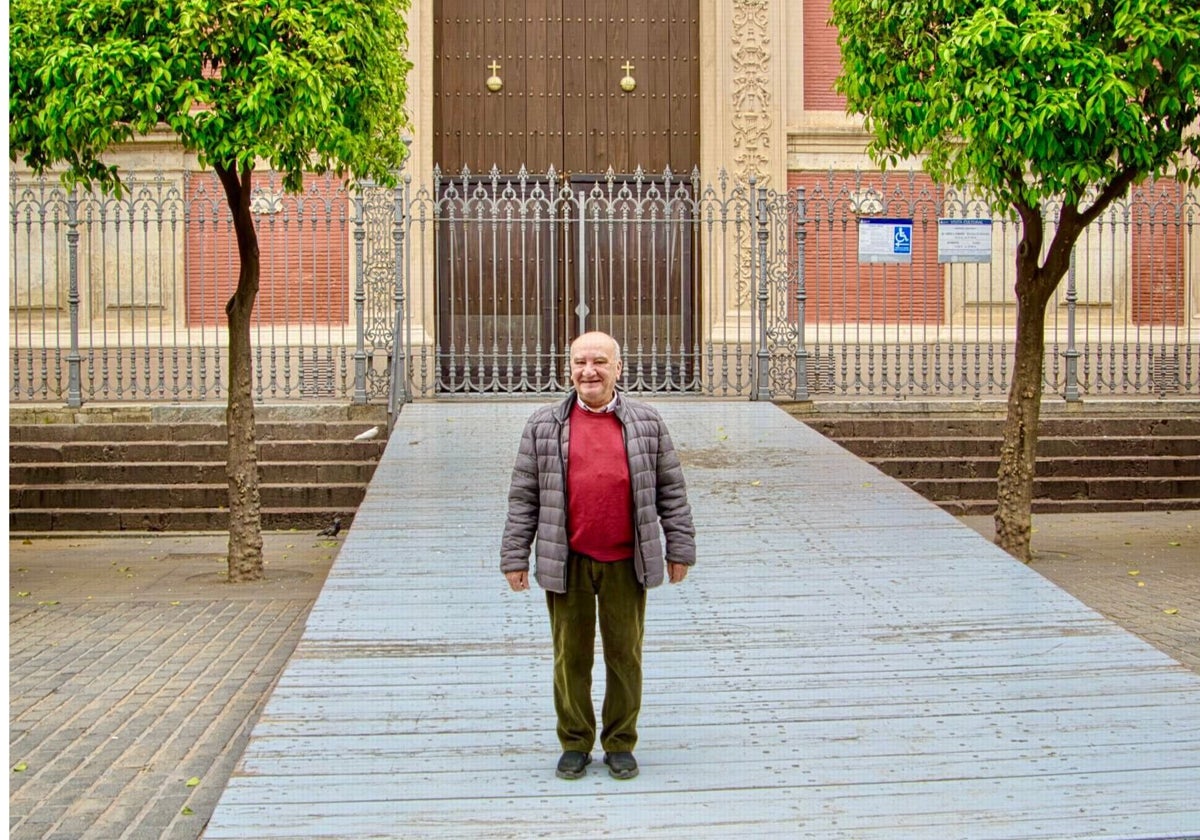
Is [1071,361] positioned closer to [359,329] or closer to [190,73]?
[359,329]

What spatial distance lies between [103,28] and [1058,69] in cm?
575

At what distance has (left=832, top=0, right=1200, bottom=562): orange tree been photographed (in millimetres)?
9430

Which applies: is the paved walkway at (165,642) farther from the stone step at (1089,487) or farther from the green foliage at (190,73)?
the green foliage at (190,73)

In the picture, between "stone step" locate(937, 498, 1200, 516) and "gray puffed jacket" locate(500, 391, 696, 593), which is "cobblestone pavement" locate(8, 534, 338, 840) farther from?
"stone step" locate(937, 498, 1200, 516)

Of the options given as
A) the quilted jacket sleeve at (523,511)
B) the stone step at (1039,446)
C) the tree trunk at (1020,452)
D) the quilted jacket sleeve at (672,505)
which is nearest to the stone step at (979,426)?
the stone step at (1039,446)

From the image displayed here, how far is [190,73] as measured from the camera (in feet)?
31.8

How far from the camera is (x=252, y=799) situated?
17.7 ft

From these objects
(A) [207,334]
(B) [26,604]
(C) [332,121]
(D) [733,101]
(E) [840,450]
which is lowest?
(B) [26,604]

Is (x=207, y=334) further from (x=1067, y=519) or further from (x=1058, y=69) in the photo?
(x=1058, y=69)

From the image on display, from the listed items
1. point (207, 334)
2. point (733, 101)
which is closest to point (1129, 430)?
point (733, 101)

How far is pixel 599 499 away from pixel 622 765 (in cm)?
94

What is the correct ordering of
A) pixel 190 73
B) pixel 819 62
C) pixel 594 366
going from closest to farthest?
1. pixel 594 366
2. pixel 190 73
3. pixel 819 62

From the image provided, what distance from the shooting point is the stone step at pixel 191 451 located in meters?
14.0

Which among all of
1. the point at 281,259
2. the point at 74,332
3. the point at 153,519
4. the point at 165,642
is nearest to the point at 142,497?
the point at 153,519
